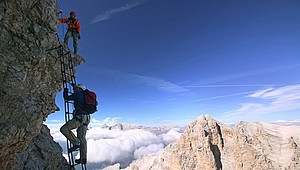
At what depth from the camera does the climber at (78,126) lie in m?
11.5

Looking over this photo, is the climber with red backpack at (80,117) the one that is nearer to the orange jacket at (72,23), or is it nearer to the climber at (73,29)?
the climber at (73,29)

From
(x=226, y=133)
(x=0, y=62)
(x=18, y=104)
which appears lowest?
(x=226, y=133)

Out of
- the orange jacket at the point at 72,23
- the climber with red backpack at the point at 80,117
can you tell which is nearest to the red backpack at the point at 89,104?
the climber with red backpack at the point at 80,117

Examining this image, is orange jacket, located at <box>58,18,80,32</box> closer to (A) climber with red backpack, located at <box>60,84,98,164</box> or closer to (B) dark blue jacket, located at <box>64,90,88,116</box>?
(A) climber with red backpack, located at <box>60,84,98,164</box>

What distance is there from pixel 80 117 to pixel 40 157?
17.0 feet

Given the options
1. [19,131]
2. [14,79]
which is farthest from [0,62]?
[19,131]

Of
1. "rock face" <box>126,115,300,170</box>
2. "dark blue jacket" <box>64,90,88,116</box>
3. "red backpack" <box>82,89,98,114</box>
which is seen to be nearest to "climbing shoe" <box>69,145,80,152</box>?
"dark blue jacket" <box>64,90,88,116</box>

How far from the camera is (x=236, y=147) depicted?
449 ft

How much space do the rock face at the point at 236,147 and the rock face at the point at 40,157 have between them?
129 m

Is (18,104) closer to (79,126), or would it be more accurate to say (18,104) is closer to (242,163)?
(79,126)

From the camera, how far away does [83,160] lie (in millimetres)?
11562

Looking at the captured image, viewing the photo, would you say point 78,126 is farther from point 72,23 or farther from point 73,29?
point 72,23

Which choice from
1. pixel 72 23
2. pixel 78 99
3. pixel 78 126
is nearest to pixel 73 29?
pixel 72 23

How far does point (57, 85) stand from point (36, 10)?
530 cm
